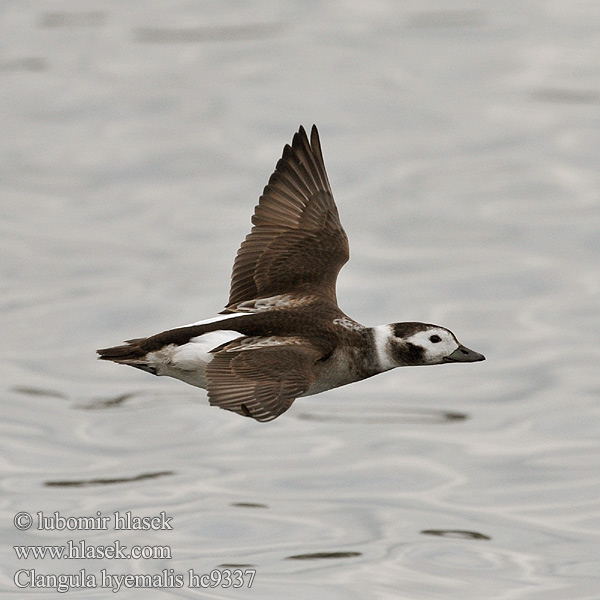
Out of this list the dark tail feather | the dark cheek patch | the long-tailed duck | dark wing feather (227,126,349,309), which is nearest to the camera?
the long-tailed duck

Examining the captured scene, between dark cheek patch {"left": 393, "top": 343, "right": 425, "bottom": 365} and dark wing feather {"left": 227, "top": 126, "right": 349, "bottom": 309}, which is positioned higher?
dark wing feather {"left": 227, "top": 126, "right": 349, "bottom": 309}

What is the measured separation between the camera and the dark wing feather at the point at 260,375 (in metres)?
10.9

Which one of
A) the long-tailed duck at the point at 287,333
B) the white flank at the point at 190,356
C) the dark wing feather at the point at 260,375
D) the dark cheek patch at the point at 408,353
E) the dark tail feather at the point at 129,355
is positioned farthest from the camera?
the dark cheek patch at the point at 408,353

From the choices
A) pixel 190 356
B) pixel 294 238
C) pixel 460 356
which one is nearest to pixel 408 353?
pixel 460 356

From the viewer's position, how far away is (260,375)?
37.3 ft

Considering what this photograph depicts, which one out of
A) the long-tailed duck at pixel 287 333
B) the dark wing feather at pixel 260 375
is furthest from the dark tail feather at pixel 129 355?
the dark wing feather at pixel 260 375

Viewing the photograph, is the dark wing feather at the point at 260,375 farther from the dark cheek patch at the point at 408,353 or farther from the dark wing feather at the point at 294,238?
the dark wing feather at the point at 294,238

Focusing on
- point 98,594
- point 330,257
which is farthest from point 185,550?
point 330,257

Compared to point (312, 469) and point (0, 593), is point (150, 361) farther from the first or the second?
point (312, 469)

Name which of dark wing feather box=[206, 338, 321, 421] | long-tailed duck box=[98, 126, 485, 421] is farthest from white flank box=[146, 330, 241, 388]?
dark wing feather box=[206, 338, 321, 421]

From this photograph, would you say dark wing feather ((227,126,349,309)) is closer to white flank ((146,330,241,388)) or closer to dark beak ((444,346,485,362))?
white flank ((146,330,241,388))

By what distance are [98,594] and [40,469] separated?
11.6 feet

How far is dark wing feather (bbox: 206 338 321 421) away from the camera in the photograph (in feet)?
35.6

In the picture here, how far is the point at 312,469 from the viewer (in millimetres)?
26594
